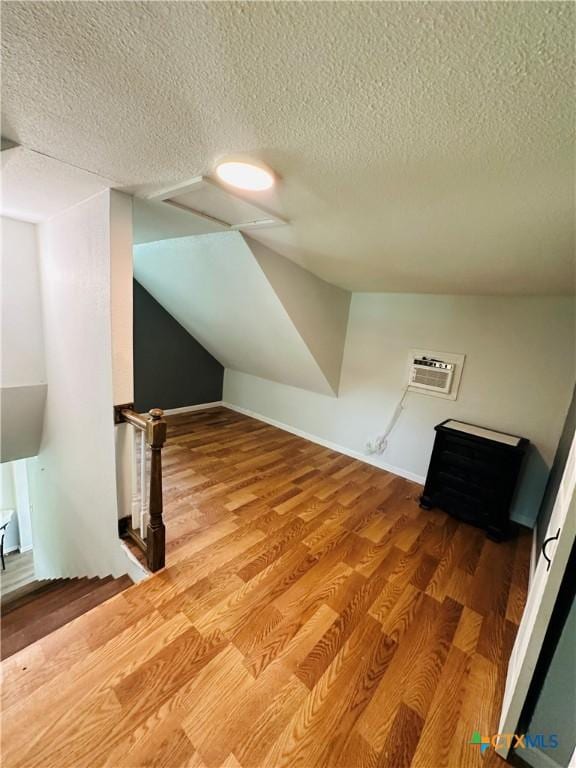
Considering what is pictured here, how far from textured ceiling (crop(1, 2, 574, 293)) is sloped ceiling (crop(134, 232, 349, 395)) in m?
1.08

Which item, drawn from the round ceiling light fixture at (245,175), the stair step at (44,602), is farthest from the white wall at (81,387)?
the round ceiling light fixture at (245,175)

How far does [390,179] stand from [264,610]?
2.01 metres

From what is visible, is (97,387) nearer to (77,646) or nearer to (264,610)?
(77,646)

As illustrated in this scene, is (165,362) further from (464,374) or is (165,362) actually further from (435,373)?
(464,374)

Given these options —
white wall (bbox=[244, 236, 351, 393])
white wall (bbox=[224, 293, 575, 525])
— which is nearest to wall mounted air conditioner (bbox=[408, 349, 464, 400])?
white wall (bbox=[224, 293, 575, 525])

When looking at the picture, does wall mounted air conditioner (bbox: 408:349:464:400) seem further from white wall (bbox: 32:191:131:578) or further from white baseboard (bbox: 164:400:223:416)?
white baseboard (bbox: 164:400:223:416)

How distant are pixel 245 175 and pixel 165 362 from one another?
11.1ft

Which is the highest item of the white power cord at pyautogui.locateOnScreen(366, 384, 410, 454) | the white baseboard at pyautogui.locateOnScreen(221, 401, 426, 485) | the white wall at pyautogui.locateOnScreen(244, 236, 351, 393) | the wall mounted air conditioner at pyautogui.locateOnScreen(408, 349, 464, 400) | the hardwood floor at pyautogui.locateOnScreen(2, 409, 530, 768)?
the white wall at pyautogui.locateOnScreen(244, 236, 351, 393)

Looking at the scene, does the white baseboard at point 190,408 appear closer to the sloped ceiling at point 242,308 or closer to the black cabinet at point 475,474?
the sloped ceiling at point 242,308

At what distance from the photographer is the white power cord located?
3072 millimetres

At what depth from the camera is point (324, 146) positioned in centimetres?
92

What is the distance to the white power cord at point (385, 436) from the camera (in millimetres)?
3072

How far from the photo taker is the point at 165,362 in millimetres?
4109

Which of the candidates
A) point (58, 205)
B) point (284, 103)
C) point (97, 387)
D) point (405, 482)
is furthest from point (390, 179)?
point (405, 482)
